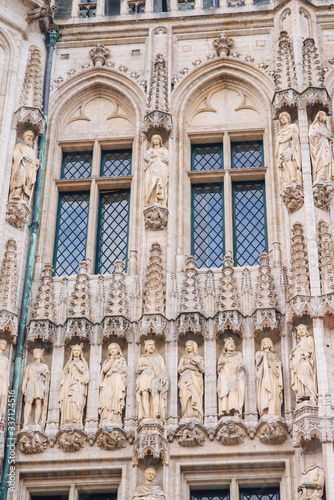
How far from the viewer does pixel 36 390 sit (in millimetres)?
18562

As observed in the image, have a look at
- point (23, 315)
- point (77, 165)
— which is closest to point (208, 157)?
point (77, 165)

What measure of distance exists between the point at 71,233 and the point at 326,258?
527 centimetres

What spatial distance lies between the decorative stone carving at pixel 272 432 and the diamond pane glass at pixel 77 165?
23.0ft

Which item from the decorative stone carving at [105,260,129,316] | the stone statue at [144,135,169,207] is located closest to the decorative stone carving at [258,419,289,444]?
the decorative stone carving at [105,260,129,316]

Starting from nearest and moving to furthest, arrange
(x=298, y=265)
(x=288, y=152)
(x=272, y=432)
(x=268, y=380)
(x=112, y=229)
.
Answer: (x=272, y=432) → (x=268, y=380) → (x=298, y=265) → (x=288, y=152) → (x=112, y=229)

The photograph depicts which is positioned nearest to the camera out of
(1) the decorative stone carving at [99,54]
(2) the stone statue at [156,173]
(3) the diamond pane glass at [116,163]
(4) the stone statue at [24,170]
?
(4) the stone statue at [24,170]

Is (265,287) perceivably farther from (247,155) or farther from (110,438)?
(110,438)

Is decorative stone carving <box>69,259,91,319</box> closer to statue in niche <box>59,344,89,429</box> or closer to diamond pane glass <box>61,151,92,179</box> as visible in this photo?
statue in niche <box>59,344,89,429</box>

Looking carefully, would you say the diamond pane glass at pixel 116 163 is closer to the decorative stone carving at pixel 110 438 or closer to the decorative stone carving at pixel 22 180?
the decorative stone carving at pixel 22 180

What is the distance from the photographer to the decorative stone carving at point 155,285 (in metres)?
19.3

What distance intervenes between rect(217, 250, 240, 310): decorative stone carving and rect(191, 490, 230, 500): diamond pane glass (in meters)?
3.22

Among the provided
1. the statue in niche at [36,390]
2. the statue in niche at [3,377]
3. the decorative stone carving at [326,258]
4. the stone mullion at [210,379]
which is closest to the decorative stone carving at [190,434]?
the stone mullion at [210,379]

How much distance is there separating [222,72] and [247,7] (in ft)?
5.84

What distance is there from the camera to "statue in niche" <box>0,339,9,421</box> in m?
18.1
